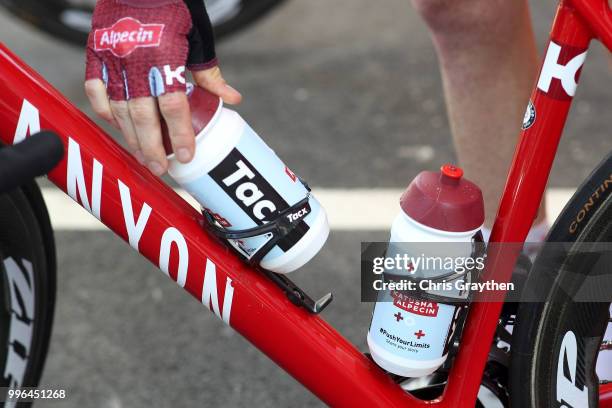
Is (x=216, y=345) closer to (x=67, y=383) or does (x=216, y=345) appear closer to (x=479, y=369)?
(x=67, y=383)

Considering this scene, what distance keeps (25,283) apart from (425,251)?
0.50m

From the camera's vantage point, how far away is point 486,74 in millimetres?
1237

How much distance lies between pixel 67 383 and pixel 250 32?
1418 millimetres

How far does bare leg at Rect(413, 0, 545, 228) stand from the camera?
3.80 ft

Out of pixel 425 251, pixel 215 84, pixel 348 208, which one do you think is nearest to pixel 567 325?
pixel 425 251

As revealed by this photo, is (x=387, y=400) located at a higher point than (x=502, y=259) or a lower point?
lower

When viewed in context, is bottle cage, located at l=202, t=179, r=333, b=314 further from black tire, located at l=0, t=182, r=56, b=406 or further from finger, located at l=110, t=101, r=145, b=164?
black tire, located at l=0, t=182, r=56, b=406

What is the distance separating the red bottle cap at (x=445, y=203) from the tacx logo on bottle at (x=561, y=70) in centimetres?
12

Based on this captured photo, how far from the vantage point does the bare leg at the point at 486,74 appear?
1158 mm

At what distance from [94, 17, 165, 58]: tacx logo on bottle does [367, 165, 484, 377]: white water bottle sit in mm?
300

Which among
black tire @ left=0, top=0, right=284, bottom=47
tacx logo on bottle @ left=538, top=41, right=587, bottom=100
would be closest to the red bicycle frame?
tacx logo on bottle @ left=538, top=41, right=587, bottom=100

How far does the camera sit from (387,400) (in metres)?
0.94

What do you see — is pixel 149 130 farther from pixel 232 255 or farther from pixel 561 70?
pixel 561 70

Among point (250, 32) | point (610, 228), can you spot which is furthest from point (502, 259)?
point (250, 32)
